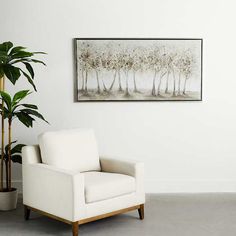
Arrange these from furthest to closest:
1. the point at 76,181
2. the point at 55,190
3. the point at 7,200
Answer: the point at 7,200 → the point at 55,190 → the point at 76,181

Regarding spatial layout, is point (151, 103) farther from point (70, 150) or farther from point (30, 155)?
point (30, 155)

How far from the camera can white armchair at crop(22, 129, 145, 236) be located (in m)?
3.57

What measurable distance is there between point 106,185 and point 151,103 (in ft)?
5.01

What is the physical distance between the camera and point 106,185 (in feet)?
12.2

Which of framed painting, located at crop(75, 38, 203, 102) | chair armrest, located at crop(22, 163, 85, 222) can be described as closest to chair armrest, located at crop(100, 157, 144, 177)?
chair armrest, located at crop(22, 163, 85, 222)

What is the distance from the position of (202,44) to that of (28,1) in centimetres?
192

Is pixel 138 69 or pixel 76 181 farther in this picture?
pixel 138 69

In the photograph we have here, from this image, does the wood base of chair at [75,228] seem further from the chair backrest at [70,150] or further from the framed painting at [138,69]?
the framed painting at [138,69]

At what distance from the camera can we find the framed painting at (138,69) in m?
4.89

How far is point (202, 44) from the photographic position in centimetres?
491

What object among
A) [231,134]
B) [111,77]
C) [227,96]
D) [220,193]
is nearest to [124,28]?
[111,77]

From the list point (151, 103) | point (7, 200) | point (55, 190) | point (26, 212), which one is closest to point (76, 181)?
point (55, 190)

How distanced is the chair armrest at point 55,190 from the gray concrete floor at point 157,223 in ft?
0.65

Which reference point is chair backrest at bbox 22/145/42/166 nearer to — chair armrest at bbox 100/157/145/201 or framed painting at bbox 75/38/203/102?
chair armrest at bbox 100/157/145/201
